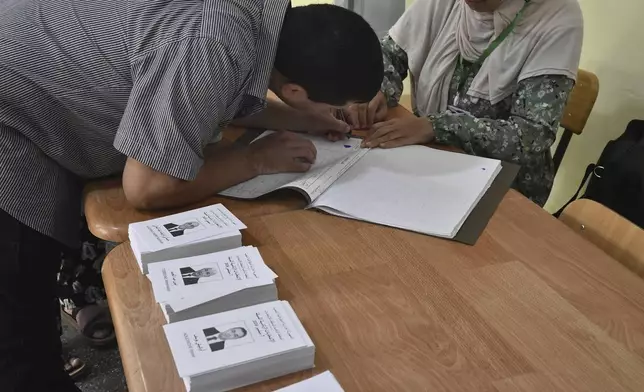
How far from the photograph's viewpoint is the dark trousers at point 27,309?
3.41ft

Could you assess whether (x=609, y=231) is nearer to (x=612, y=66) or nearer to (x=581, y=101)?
(x=581, y=101)

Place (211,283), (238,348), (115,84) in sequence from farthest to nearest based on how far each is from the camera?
(115,84) → (211,283) → (238,348)

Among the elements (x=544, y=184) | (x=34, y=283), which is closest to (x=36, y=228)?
(x=34, y=283)

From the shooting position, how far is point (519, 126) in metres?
1.35

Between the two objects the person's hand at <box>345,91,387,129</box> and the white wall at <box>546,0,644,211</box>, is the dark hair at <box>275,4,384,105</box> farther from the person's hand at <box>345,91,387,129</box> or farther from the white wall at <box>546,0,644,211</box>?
the white wall at <box>546,0,644,211</box>

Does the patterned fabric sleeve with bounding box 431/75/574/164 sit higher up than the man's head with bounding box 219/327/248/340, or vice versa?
the patterned fabric sleeve with bounding box 431/75/574/164

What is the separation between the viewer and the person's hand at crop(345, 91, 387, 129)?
4.56 ft

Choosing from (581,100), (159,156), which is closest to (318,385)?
(159,156)

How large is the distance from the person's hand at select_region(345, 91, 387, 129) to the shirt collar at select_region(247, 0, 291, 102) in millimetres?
360

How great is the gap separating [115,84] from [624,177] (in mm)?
1339

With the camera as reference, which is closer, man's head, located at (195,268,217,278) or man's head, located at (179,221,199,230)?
man's head, located at (195,268,217,278)

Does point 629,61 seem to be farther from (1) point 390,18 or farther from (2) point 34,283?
(2) point 34,283

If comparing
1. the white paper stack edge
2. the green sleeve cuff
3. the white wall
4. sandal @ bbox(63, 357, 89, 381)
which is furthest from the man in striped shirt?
the white wall

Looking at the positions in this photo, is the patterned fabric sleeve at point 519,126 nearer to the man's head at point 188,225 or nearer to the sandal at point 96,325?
the man's head at point 188,225
